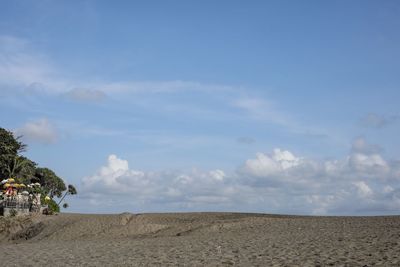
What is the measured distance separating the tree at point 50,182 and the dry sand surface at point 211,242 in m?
42.3

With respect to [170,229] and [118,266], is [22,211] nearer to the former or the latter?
[170,229]

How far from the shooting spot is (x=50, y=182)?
82312 mm

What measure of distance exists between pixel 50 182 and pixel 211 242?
6339 cm

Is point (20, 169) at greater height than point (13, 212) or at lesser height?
greater

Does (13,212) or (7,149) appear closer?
(13,212)

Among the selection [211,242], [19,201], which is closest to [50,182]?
[19,201]

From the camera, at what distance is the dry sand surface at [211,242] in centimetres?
1758

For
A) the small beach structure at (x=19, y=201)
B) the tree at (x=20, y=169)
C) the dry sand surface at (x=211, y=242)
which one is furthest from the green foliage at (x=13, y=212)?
the tree at (x=20, y=169)

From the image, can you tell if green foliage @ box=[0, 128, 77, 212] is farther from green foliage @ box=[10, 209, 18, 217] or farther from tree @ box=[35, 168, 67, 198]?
green foliage @ box=[10, 209, 18, 217]

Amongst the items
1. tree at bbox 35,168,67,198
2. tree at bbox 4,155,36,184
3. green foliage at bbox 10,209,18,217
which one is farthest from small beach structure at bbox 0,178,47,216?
tree at bbox 35,168,67,198

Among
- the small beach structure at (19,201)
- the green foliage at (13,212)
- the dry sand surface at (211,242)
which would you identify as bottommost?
the dry sand surface at (211,242)

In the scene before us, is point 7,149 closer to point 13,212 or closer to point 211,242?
point 13,212

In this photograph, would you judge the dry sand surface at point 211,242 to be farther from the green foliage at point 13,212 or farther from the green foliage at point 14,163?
the green foliage at point 14,163

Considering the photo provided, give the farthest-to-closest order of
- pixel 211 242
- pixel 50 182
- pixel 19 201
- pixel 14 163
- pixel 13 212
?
1. pixel 50 182
2. pixel 14 163
3. pixel 19 201
4. pixel 13 212
5. pixel 211 242
